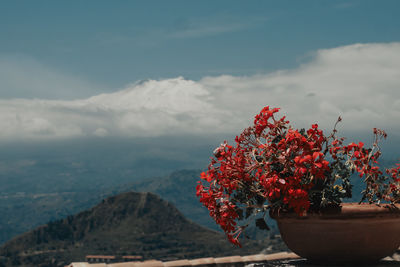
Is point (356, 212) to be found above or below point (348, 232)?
above

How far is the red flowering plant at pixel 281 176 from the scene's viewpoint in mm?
4508

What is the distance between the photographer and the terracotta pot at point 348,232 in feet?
15.4

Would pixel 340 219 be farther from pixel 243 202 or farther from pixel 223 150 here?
pixel 223 150

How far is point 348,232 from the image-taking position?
15.5 ft

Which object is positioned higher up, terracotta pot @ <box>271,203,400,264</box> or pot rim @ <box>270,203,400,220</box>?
pot rim @ <box>270,203,400,220</box>

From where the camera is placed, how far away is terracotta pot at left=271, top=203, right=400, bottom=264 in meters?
4.70

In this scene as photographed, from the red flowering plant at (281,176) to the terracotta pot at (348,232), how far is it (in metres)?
0.14

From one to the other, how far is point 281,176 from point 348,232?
876 millimetres

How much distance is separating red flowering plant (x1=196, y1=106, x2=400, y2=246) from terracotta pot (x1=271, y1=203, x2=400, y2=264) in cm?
14

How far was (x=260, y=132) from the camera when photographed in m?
5.00

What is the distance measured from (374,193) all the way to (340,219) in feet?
2.20

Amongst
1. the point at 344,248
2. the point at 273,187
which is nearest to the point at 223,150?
the point at 273,187

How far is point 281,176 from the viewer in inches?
185

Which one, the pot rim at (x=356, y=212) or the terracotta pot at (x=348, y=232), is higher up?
the pot rim at (x=356, y=212)
